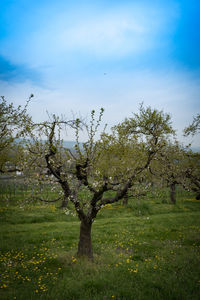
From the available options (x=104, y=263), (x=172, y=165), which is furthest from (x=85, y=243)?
(x=172, y=165)

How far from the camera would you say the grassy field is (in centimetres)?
717

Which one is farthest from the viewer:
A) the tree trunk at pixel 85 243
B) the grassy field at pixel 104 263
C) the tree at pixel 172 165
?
the tree at pixel 172 165

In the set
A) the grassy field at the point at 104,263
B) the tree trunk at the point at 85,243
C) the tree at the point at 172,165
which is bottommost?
the grassy field at the point at 104,263

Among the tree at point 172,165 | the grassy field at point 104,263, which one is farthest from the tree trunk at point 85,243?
the tree at point 172,165

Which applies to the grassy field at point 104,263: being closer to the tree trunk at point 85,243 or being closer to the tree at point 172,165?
the tree trunk at point 85,243

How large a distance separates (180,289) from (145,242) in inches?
242

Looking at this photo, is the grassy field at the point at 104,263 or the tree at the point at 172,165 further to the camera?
the tree at the point at 172,165

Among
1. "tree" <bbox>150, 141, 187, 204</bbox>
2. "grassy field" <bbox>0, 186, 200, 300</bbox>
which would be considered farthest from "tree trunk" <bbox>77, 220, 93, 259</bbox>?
"tree" <bbox>150, 141, 187, 204</bbox>

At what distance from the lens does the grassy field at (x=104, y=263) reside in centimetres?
717

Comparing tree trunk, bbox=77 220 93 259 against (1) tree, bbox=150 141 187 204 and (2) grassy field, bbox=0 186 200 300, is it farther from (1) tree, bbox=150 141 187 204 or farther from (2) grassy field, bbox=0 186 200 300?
(1) tree, bbox=150 141 187 204

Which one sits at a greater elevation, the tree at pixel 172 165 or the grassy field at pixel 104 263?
the tree at pixel 172 165

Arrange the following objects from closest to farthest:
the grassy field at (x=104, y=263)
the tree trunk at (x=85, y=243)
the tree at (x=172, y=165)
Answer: the grassy field at (x=104, y=263) < the tree trunk at (x=85, y=243) < the tree at (x=172, y=165)

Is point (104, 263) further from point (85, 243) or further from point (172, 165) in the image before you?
point (172, 165)

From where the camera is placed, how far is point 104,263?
9891 millimetres
